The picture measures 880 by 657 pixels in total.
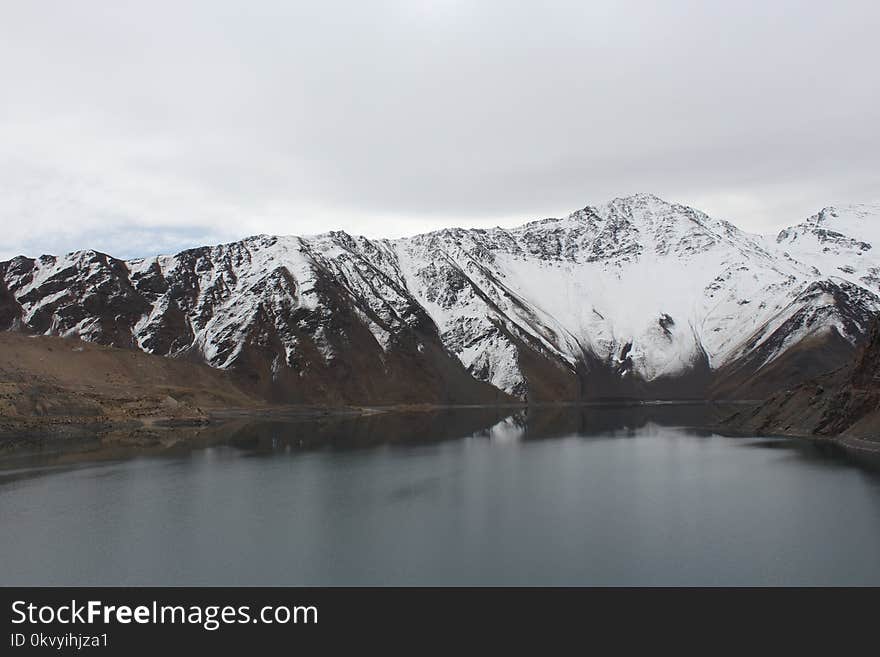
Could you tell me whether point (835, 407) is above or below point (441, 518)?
above

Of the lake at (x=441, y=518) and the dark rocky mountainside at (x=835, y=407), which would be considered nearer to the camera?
the lake at (x=441, y=518)

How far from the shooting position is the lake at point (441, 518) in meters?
29.4

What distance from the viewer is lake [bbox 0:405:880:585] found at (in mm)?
29391

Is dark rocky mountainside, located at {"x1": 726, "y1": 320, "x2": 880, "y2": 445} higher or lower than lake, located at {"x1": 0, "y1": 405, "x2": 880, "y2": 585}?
higher

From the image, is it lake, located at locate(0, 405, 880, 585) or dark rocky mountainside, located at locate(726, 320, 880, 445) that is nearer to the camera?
lake, located at locate(0, 405, 880, 585)

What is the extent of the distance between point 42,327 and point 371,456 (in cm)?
13738

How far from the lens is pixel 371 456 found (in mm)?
75875

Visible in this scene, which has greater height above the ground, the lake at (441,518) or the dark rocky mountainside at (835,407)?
the dark rocky mountainside at (835,407)

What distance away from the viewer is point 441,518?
132 ft

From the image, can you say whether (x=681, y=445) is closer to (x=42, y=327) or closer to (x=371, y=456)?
(x=371, y=456)

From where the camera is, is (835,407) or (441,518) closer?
(441,518)
